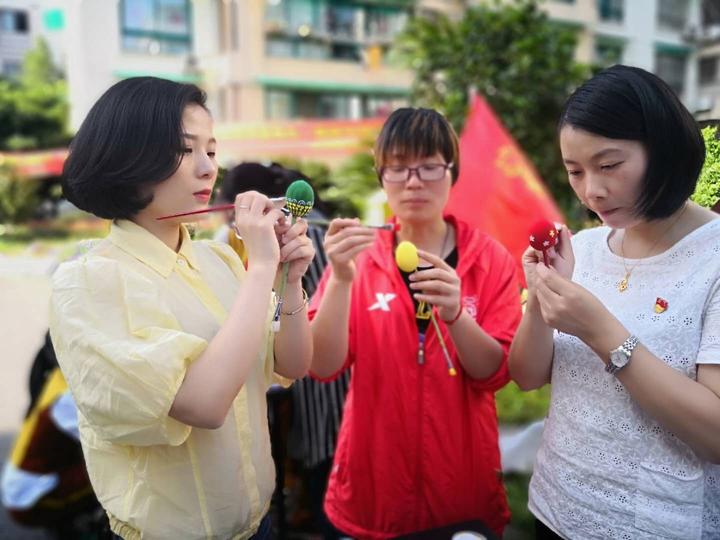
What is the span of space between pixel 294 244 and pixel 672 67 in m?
24.5

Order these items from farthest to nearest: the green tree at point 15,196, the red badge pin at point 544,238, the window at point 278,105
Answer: the window at point 278,105, the green tree at point 15,196, the red badge pin at point 544,238

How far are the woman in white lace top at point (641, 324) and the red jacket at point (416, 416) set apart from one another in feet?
1.26

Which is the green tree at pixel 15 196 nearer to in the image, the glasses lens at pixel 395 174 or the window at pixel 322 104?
the window at pixel 322 104

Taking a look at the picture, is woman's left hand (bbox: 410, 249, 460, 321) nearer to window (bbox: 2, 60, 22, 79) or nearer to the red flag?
the red flag

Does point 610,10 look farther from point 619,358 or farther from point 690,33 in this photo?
point 619,358

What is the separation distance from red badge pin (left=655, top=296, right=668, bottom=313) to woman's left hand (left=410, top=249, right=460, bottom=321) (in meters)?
0.47

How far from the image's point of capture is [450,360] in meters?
1.62

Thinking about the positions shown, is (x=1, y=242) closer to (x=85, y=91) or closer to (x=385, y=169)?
(x=85, y=91)

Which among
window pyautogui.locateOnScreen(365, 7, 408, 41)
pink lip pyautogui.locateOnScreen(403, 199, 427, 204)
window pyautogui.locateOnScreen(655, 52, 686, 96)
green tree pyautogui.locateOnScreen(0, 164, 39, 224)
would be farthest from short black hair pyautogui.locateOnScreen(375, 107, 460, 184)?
window pyautogui.locateOnScreen(655, 52, 686, 96)

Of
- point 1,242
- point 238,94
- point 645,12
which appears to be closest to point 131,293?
point 1,242

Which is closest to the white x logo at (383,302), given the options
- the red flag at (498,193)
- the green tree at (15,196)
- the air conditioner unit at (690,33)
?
the red flag at (498,193)

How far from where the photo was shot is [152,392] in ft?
3.54

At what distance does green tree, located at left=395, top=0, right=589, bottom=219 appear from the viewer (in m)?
6.24

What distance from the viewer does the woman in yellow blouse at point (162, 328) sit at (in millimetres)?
1103
